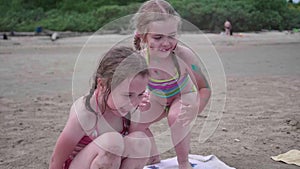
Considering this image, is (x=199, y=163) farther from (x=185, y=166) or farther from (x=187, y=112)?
(x=187, y=112)

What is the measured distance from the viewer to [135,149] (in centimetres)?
222

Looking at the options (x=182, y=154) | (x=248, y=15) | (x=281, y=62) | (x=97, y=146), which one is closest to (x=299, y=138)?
(x=182, y=154)

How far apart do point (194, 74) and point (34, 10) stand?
89.9ft

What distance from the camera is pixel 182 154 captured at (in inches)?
110

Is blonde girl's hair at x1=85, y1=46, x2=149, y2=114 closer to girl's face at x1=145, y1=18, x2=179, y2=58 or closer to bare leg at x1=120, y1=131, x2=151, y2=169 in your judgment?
bare leg at x1=120, y1=131, x2=151, y2=169

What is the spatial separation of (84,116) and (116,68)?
0.27 meters

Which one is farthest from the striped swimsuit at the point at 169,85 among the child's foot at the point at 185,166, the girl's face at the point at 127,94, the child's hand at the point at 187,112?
the girl's face at the point at 127,94

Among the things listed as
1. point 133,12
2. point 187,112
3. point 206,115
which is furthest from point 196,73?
point 133,12

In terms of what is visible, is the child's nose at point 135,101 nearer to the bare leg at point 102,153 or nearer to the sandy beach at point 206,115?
the bare leg at point 102,153

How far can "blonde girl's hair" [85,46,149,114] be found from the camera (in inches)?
79.3

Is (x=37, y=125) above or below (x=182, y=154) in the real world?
below

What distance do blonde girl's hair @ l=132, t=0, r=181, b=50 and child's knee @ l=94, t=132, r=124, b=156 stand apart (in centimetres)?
81

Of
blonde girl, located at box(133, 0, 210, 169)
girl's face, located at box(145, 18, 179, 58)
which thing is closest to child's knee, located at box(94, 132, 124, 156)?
blonde girl, located at box(133, 0, 210, 169)

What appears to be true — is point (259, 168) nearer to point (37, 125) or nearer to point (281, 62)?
point (37, 125)
